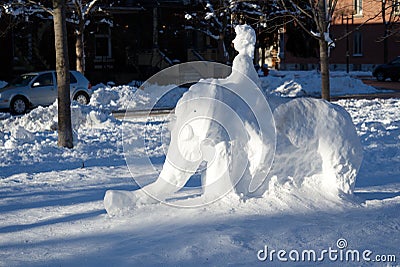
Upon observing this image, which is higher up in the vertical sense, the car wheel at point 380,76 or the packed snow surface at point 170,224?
the car wheel at point 380,76

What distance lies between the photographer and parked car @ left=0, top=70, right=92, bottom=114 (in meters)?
24.3

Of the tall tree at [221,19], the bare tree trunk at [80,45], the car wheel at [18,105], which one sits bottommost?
the car wheel at [18,105]

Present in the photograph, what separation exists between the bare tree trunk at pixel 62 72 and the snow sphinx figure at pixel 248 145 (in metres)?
5.79

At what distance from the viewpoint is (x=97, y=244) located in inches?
269

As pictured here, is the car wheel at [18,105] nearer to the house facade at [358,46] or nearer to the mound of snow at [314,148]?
the mound of snow at [314,148]

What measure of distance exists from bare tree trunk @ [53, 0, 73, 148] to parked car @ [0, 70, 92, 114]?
448 inches

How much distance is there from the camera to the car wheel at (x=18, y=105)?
24237mm

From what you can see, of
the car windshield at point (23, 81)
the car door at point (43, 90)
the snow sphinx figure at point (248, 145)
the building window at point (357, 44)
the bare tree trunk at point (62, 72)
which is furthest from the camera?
the building window at point (357, 44)

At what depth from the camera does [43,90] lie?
24.8 meters

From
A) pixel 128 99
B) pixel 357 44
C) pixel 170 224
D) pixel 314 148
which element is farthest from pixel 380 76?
pixel 170 224

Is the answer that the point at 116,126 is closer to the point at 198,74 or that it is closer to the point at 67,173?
the point at 198,74

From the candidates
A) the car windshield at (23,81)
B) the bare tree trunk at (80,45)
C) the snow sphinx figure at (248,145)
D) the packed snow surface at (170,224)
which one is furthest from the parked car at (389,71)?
the snow sphinx figure at (248,145)

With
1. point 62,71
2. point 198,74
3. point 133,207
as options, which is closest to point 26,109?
point 198,74

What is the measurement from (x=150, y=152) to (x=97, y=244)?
19.7 ft
